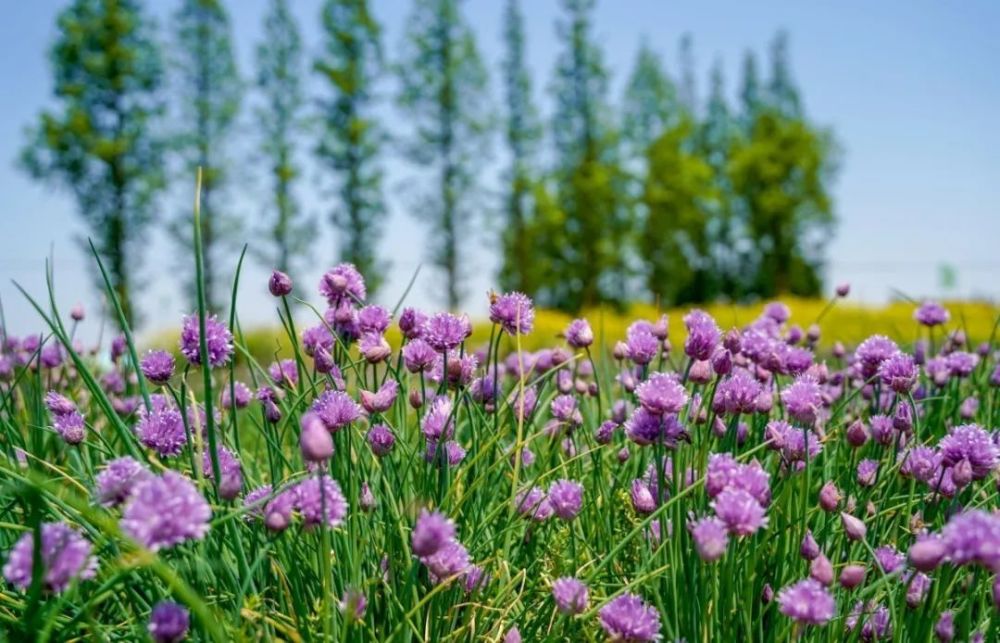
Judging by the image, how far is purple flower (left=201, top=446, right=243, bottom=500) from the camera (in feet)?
4.28

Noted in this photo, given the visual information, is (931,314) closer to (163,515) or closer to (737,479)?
(737,479)

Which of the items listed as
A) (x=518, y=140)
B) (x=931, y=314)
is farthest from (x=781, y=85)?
(x=931, y=314)

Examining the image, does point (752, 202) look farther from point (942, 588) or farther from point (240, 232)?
point (942, 588)

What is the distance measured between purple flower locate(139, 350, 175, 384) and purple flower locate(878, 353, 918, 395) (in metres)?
1.51

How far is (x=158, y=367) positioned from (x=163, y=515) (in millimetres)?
690

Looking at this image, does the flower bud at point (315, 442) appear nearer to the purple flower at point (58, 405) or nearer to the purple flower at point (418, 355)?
the purple flower at point (418, 355)

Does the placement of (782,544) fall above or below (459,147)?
below

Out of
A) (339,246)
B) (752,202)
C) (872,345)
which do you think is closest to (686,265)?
(752,202)

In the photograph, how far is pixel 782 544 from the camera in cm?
166

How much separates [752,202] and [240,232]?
18.8 m

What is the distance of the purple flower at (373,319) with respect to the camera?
1.97m

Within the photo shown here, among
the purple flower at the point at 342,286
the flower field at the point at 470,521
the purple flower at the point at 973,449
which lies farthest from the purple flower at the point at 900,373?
the purple flower at the point at 342,286

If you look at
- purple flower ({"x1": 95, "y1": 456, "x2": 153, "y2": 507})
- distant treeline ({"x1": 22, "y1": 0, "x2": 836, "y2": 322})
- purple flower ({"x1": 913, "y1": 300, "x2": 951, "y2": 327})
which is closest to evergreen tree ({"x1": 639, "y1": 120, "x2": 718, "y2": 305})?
distant treeline ({"x1": 22, "y1": 0, "x2": 836, "y2": 322})

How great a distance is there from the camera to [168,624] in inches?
45.2
